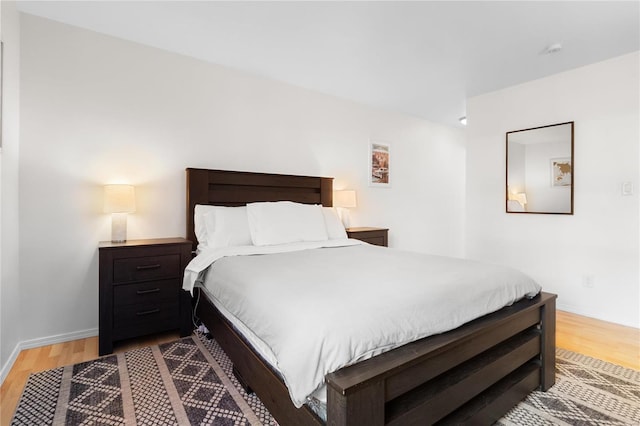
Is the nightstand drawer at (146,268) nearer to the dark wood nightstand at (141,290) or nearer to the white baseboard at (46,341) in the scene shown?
the dark wood nightstand at (141,290)

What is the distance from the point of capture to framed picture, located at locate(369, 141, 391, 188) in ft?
14.1

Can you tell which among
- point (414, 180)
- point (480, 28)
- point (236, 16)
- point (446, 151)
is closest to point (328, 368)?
point (236, 16)

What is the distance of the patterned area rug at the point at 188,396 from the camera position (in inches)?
60.7

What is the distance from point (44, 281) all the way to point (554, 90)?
5.01m

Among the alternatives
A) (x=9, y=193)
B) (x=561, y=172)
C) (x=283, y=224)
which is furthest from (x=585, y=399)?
(x=9, y=193)

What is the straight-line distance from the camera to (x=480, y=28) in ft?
8.00

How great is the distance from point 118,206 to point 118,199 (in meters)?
0.05

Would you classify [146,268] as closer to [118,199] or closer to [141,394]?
[118,199]

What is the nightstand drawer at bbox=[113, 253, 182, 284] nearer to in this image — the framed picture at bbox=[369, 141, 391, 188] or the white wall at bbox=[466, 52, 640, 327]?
→ the framed picture at bbox=[369, 141, 391, 188]

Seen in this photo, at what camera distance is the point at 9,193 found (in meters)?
2.05

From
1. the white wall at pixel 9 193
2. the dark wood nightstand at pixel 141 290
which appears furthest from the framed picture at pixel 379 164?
the white wall at pixel 9 193

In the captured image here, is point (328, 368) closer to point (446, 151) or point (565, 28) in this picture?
point (565, 28)

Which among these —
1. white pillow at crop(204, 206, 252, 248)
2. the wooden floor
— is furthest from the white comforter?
the wooden floor

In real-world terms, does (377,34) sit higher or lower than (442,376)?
higher
